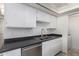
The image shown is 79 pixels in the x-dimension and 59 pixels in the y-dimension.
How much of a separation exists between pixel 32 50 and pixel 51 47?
0.65m

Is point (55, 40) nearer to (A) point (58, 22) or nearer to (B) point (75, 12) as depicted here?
(A) point (58, 22)

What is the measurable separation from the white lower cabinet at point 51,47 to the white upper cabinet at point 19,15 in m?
0.57

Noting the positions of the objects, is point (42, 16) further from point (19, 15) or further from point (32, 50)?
point (32, 50)

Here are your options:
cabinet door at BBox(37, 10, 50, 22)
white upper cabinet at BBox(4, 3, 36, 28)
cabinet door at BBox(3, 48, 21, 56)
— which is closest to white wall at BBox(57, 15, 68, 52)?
cabinet door at BBox(37, 10, 50, 22)

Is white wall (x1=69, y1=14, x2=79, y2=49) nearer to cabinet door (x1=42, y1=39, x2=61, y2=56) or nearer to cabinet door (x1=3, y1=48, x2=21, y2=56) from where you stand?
cabinet door (x1=42, y1=39, x2=61, y2=56)

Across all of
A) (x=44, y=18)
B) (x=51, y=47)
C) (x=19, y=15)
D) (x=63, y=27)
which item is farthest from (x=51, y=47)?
(x=19, y=15)

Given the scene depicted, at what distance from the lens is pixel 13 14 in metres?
1.68

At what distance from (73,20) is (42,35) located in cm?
98

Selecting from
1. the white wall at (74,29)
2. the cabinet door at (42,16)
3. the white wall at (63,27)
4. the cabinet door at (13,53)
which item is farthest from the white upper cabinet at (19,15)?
the white wall at (74,29)

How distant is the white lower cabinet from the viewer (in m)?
1.95

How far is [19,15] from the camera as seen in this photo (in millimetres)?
1809

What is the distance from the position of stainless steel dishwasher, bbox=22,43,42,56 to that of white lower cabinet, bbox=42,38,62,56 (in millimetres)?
116

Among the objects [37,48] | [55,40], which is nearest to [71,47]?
[55,40]

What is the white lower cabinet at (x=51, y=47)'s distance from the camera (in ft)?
6.40
